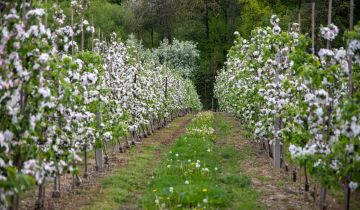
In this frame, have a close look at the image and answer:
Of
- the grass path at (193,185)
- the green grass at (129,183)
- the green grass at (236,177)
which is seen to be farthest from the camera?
the green grass at (129,183)

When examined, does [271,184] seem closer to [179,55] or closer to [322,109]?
[322,109]

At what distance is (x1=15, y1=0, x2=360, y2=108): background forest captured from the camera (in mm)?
58906

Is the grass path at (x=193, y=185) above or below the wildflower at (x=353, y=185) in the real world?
below

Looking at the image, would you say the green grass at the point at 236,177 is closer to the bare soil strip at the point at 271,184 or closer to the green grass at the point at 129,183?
the bare soil strip at the point at 271,184

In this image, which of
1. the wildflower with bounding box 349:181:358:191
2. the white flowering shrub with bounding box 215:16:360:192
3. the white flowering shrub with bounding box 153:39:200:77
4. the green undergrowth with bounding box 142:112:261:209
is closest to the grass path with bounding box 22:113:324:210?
the green undergrowth with bounding box 142:112:261:209

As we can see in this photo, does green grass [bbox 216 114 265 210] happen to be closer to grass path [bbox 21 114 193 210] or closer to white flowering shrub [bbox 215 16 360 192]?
white flowering shrub [bbox 215 16 360 192]

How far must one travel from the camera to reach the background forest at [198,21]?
58.9 meters

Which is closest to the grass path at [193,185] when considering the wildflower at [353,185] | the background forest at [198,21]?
the wildflower at [353,185]

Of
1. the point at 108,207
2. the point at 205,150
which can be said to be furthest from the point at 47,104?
the point at 205,150

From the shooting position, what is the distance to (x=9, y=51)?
7.33 meters

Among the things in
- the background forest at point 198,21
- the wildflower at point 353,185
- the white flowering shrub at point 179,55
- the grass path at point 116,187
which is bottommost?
the grass path at point 116,187

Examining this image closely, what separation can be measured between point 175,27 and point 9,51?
224 ft

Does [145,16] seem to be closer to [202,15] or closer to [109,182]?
[202,15]

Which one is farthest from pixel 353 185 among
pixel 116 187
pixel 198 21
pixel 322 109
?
pixel 198 21
